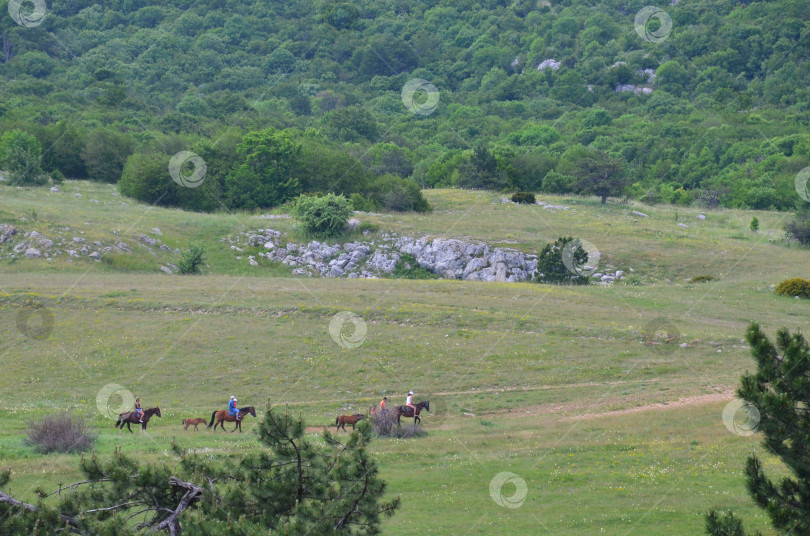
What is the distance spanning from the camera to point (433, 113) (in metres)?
150

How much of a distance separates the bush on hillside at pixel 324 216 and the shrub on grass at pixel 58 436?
113 feet

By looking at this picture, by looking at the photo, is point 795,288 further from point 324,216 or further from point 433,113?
point 433,113

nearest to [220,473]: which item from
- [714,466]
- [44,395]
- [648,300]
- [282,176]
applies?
[714,466]

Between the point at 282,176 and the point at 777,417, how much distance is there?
2301 inches

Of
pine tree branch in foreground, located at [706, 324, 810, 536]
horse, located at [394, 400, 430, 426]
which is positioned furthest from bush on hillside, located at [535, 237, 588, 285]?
pine tree branch in foreground, located at [706, 324, 810, 536]

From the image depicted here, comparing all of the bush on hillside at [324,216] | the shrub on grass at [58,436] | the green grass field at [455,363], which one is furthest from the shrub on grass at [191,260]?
the shrub on grass at [58,436]

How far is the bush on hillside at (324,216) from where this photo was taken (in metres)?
51.8

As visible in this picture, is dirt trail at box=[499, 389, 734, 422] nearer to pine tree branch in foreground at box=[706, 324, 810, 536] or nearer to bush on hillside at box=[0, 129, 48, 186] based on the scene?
pine tree branch in foreground at box=[706, 324, 810, 536]

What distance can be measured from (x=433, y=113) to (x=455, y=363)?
12522 centimetres

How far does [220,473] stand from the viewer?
9195 millimetres

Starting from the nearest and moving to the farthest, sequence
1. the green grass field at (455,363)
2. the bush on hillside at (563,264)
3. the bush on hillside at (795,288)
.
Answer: the green grass field at (455,363), the bush on hillside at (795,288), the bush on hillside at (563,264)

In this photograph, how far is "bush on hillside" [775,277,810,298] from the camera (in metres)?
39.3

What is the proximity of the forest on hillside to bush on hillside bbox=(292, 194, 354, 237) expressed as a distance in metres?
9.98

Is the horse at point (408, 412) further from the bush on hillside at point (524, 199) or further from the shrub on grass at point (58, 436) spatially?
the bush on hillside at point (524, 199)
